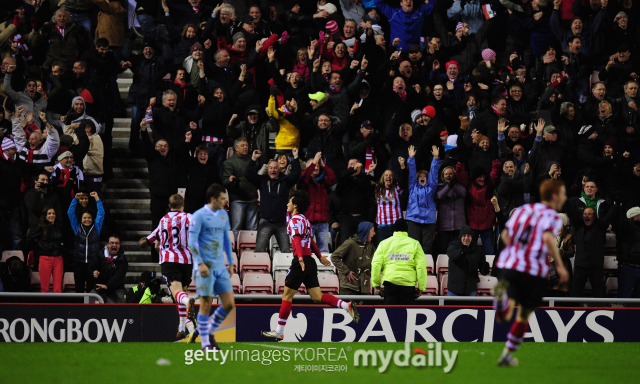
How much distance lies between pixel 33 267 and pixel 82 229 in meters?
1.13

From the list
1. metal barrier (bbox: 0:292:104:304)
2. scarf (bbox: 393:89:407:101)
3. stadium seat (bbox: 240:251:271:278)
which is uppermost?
scarf (bbox: 393:89:407:101)

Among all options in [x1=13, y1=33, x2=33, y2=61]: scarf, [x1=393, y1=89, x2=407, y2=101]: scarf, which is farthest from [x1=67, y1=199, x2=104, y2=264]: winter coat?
[x1=393, y1=89, x2=407, y2=101]: scarf

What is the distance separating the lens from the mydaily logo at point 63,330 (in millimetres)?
13039

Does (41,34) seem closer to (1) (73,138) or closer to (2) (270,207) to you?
(1) (73,138)

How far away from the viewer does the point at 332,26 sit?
56.6 ft

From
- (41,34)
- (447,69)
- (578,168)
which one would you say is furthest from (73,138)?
(578,168)

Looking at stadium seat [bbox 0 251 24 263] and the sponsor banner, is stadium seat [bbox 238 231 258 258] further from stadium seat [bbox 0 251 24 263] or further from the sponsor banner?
stadium seat [bbox 0 251 24 263]

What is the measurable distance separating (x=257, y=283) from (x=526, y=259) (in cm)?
657

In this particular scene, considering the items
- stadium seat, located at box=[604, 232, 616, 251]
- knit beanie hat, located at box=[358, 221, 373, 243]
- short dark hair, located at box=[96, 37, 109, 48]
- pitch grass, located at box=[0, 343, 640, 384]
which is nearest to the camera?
pitch grass, located at box=[0, 343, 640, 384]

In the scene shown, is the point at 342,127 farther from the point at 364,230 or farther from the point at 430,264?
the point at 430,264

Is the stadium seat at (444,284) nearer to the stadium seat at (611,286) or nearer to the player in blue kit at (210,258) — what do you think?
the stadium seat at (611,286)

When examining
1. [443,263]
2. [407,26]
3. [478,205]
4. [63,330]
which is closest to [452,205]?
[478,205]

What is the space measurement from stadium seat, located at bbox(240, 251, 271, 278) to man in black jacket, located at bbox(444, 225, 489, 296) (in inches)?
124

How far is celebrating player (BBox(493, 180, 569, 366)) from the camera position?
813 cm
